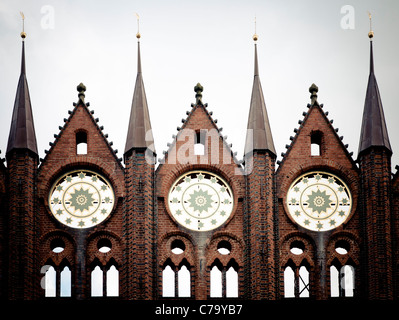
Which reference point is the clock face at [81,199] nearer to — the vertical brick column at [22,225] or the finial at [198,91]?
the vertical brick column at [22,225]

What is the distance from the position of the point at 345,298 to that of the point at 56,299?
Answer: 7286 millimetres

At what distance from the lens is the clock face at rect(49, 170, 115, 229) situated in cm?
3606

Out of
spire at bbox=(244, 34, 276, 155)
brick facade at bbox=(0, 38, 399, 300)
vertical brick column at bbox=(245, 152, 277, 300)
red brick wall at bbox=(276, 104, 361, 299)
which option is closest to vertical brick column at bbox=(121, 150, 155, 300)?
brick facade at bbox=(0, 38, 399, 300)

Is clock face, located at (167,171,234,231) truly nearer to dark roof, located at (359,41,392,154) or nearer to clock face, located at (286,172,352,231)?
clock face, located at (286,172,352,231)

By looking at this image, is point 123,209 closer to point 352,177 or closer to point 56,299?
point 56,299

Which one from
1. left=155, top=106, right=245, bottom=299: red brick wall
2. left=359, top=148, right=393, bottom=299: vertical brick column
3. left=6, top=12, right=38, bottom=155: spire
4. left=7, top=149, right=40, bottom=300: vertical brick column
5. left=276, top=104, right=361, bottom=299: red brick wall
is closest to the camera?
left=7, top=149, right=40, bottom=300: vertical brick column

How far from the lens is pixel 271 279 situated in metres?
35.0

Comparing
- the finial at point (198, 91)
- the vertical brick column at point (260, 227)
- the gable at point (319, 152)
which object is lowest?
the vertical brick column at point (260, 227)

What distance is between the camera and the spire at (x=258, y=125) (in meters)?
36.6

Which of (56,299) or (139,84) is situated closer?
(56,299)

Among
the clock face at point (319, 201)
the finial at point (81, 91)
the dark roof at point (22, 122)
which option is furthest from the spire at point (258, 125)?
the dark roof at point (22, 122)

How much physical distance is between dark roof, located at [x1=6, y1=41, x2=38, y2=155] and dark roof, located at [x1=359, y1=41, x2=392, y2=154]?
8.68 m

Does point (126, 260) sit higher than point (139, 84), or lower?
lower

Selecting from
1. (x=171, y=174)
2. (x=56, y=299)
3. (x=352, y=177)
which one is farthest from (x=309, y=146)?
(x=56, y=299)
